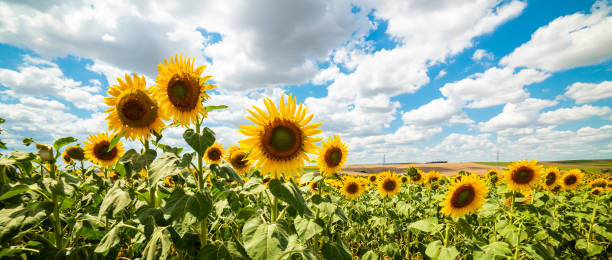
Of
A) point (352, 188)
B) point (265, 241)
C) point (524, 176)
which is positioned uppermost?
point (524, 176)

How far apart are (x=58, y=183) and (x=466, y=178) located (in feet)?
16.9

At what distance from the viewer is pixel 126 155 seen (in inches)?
88.8

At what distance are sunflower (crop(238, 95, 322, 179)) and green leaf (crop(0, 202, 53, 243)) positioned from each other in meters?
1.74

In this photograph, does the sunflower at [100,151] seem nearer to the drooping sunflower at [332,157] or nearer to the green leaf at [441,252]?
the drooping sunflower at [332,157]

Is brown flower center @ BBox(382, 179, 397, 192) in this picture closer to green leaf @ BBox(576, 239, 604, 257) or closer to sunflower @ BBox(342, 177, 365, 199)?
sunflower @ BBox(342, 177, 365, 199)

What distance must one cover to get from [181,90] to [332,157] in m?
2.48

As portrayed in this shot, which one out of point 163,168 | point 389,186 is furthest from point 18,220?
point 389,186

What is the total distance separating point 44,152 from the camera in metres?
2.38

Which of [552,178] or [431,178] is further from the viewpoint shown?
[431,178]

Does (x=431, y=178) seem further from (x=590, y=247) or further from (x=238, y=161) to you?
(x=238, y=161)

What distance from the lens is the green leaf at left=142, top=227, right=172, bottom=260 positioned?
5.90 ft

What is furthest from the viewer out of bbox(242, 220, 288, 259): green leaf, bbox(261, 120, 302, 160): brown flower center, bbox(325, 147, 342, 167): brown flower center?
bbox(325, 147, 342, 167): brown flower center

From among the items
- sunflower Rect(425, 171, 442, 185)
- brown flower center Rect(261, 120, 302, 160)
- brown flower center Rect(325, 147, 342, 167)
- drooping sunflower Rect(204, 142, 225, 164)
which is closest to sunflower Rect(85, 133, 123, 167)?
drooping sunflower Rect(204, 142, 225, 164)

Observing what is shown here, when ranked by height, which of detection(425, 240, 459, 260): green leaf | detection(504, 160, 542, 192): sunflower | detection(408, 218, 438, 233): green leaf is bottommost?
detection(425, 240, 459, 260): green leaf
